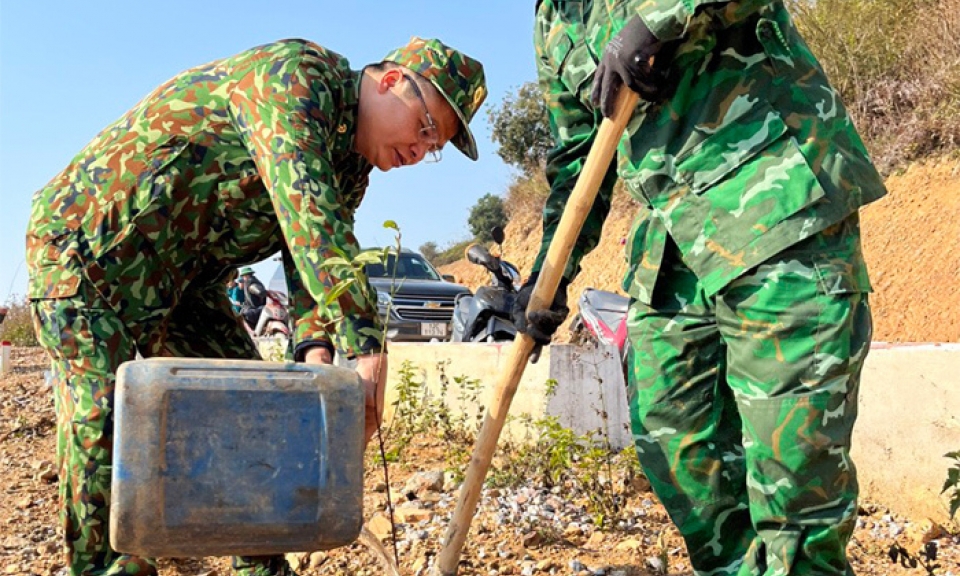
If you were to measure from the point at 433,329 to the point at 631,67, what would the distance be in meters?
10.6

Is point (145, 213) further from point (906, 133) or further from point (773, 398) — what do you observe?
point (906, 133)

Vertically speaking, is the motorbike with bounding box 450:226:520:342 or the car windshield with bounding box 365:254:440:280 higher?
the motorbike with bounding box 450:226:520:342

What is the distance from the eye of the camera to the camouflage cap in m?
2.32

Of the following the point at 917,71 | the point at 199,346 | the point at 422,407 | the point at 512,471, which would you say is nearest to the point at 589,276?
the point at 917,71

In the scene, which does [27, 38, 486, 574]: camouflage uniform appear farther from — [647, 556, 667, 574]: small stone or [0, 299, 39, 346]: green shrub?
[0, 299, 39, 346]: green shrub

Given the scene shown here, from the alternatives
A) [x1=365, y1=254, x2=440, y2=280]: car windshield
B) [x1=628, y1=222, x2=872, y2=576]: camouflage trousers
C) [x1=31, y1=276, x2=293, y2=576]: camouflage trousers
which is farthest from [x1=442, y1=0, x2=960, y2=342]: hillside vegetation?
[x1=31, y1=276, x2=293, y2=576]: camouflage trousers

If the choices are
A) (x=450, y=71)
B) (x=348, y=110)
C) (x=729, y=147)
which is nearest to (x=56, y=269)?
(x=348, y=110)

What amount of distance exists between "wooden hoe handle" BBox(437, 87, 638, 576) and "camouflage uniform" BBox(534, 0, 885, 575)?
90mm

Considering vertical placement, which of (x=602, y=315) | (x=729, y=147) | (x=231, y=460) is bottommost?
(x=602, y=315)

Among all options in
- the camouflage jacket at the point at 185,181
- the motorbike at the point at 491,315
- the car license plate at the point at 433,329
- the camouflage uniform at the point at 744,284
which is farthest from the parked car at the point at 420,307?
the camouflage uniform at the point at 744,284

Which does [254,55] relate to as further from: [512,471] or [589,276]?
[589,276]

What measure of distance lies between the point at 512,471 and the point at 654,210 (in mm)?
2177

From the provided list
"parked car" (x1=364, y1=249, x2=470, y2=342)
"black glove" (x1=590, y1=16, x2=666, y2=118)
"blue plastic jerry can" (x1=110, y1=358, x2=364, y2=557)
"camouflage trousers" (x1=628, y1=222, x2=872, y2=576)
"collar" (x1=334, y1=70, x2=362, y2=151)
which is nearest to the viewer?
Answer: "blue plastic jerry can" (x1=110, y1=358, x2=364, y2=557)

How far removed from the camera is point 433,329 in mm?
12625
